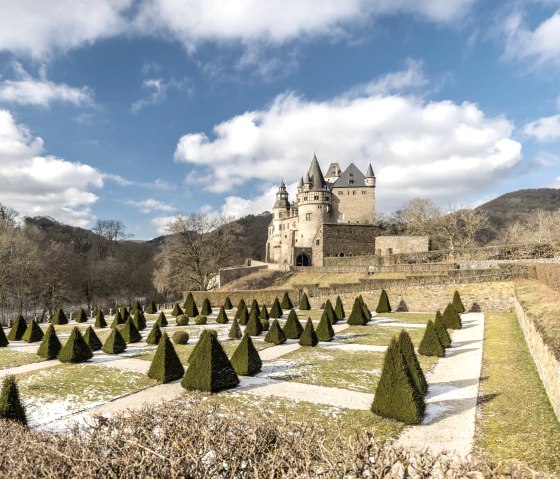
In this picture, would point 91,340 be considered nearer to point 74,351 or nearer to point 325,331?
point 74,351

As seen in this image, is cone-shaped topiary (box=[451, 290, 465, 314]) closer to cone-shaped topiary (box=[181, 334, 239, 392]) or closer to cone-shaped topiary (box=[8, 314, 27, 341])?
cone-shaped topiary (box=[181, 334, 239, 392])

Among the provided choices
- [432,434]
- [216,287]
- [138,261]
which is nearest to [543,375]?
[432,434]

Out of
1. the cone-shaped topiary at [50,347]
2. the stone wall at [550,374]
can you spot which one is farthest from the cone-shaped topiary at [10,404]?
the stone wall at [550,374]

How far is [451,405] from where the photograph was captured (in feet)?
27.6

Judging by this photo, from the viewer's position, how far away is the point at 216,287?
153 feet

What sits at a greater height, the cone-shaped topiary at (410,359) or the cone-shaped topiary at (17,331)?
the cone-shaped topiary at (410,359)

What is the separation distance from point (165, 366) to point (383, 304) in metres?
18.3

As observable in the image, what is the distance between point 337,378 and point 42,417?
25.0 ft

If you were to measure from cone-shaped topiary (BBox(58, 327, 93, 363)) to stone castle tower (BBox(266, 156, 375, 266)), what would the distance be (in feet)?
123

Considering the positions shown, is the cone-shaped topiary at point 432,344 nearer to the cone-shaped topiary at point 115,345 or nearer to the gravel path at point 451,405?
the gravel path at point 451,405

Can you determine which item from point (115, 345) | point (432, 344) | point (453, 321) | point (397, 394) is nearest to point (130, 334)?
point (115, 345)

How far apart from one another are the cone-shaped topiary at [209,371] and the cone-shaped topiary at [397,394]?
13.8 feet

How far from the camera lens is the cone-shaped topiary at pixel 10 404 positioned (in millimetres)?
6770

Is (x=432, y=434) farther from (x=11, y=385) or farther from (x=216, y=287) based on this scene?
(x=216, y=287)
